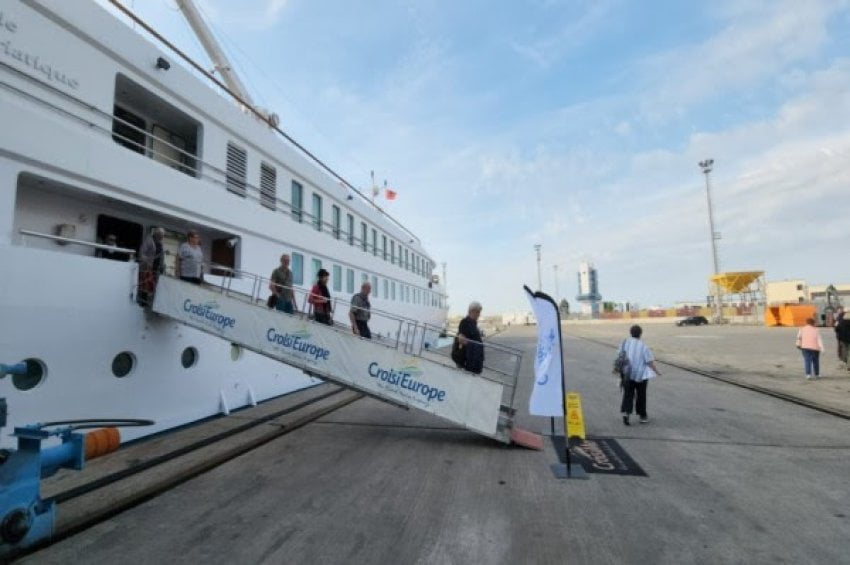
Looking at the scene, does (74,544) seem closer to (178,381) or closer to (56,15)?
(178,381)

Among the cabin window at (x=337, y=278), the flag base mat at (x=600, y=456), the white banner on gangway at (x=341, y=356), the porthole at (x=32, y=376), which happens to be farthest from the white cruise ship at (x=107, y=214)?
the flag base mat at (x=600, y=456)

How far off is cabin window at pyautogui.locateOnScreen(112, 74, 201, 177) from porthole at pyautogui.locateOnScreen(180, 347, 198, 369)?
3.45 meters

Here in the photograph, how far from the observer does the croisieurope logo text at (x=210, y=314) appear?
7824mm

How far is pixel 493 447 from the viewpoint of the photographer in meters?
7.29

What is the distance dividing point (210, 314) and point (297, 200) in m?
7.35

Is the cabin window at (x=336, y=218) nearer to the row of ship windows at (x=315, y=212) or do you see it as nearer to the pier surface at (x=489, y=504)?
the row of ship windows at (x=315, y=212)

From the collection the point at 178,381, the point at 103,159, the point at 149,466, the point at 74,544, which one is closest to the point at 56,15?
the point at 103,159

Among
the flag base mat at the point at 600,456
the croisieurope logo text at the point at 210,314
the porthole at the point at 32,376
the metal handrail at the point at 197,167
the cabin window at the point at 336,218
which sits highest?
the cabin window at the point at 336,218

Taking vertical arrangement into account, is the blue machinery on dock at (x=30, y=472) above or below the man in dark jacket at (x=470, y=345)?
below

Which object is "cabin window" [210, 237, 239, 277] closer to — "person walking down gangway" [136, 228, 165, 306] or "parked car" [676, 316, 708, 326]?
"person walking down gangway" [136, 228, 165, 306]

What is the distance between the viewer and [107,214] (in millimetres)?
8445

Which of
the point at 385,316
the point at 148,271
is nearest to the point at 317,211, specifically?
the point at 385,316

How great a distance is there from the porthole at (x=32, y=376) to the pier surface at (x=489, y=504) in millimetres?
2532

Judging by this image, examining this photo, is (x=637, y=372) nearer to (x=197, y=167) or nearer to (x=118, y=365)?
(x=118, y=365)
